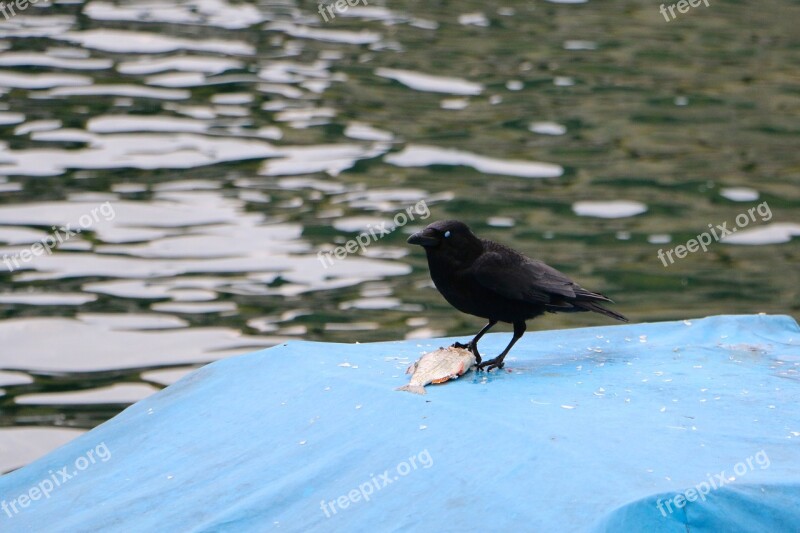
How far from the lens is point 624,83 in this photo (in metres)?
12.6

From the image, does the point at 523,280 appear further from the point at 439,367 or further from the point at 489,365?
the point at 439,367

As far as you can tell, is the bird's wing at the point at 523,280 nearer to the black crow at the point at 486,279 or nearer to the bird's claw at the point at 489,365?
the black crow at the point at 486,279

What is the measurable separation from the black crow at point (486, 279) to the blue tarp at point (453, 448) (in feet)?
0.57

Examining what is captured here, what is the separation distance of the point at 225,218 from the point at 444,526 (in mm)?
6926

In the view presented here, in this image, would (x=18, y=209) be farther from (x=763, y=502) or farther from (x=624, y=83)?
(x=763, y=502)

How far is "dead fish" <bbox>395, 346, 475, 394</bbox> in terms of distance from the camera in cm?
318

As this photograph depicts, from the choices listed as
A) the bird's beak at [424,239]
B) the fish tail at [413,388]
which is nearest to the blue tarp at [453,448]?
the fish tail at [413,388]

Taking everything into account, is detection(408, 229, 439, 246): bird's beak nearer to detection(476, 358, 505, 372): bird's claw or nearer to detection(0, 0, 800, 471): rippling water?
detection(476, 358, 505, 372): bird's claw

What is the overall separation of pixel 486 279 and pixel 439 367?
0.30 m

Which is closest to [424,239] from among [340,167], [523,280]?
[523,280]

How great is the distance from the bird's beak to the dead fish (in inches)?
12.8

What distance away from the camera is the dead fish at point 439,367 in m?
3.18

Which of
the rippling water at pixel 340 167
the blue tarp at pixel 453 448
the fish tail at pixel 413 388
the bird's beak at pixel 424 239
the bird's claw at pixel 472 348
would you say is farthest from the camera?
the rippling water at pixel 340 167

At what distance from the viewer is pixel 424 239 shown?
3.27m
